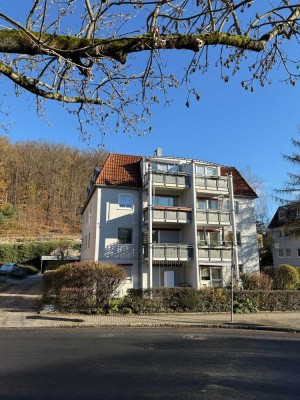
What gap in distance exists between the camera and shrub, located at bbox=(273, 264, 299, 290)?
2516 cm

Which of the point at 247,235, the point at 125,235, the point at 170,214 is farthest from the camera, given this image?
the point at 247,235

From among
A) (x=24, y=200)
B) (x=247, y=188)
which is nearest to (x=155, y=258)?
(x=247, y=188)

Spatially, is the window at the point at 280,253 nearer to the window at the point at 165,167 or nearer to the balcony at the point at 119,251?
the window at the point at 165,167

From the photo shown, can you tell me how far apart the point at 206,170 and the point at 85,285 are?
17.5 meters

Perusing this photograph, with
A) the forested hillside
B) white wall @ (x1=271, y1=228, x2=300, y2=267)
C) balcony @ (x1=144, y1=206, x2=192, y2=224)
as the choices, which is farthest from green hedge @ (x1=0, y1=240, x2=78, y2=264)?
balcony @ (x1=144, y1=206, x2=192, y2=224)

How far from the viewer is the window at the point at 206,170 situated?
31953 mm

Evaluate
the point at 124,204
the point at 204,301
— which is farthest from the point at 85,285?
the point at 124,204

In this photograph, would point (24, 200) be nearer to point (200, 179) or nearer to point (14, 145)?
point (14, 145)

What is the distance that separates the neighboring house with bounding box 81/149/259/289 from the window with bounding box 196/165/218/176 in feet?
0.25

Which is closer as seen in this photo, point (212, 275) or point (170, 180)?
point (170, 180)

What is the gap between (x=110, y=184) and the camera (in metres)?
29.6

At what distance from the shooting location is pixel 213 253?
28.8 meters

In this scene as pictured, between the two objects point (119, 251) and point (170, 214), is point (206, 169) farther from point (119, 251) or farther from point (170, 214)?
point (119, 251)

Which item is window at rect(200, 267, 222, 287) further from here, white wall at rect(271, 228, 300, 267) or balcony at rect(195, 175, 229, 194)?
white wall at rect(271, 228, 300, 267)
